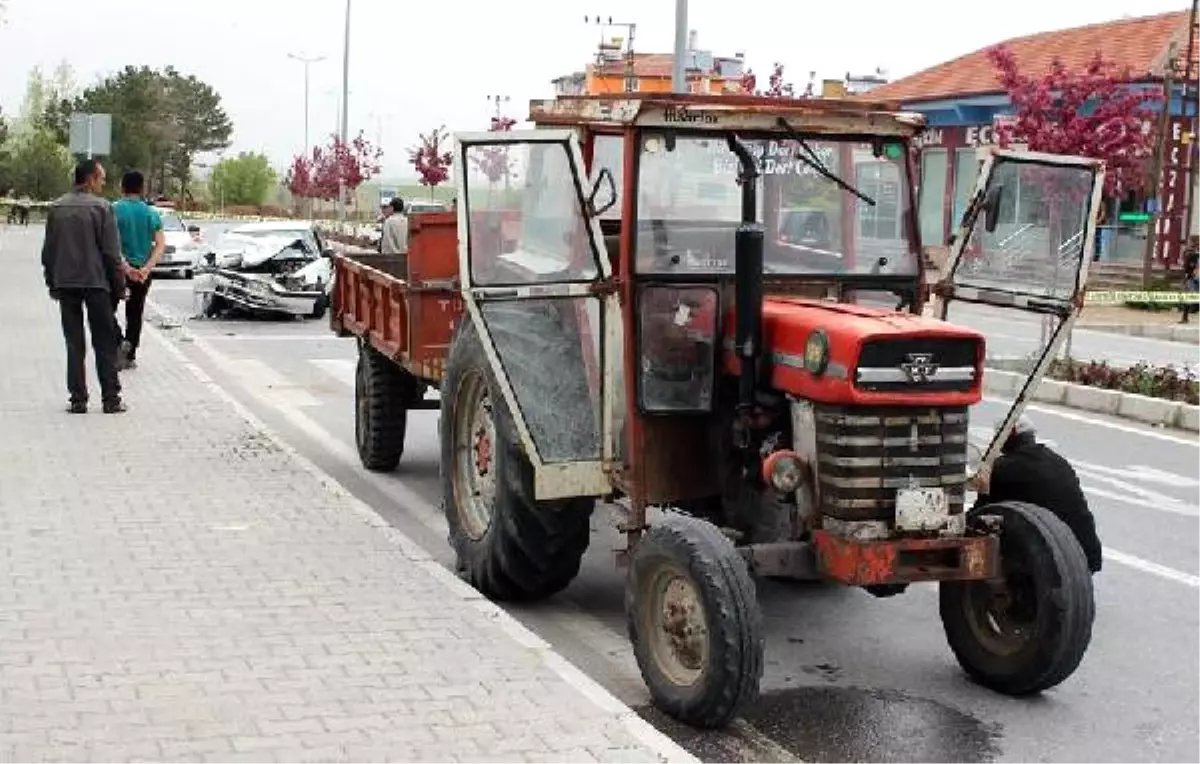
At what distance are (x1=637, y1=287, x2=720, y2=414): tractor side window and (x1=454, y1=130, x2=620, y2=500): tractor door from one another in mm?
155

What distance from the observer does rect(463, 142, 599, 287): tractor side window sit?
6.65 m

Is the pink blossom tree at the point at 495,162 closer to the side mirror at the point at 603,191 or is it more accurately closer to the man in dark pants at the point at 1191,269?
the side mirror at the point at 603,191

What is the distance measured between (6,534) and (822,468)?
426 cm

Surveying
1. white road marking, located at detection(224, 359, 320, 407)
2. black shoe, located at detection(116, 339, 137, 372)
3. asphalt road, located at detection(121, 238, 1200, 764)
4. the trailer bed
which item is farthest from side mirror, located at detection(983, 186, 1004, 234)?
black shoe, located at detection(116, 339, 137, 372)

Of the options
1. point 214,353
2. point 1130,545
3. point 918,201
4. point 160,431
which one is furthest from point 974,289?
point 214,353

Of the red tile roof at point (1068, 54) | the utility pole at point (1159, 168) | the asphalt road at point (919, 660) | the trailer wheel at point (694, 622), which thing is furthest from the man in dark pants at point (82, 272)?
the red tile roof at point (1068, 54)

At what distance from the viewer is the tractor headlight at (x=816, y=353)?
19.2 ft

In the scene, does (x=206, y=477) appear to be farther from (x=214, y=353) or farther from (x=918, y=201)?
(x=214, y=353)

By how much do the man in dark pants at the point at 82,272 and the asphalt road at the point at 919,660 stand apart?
2074mm

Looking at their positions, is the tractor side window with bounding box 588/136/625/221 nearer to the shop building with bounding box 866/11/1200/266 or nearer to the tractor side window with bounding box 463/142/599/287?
the tractor side window with bounding box 463/142/599/287

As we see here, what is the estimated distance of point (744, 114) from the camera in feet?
21.7

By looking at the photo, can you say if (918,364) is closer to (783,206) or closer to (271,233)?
(783,206)

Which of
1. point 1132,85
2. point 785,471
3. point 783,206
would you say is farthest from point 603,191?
point 1132,85

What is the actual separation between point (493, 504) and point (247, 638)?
5.18 feet
